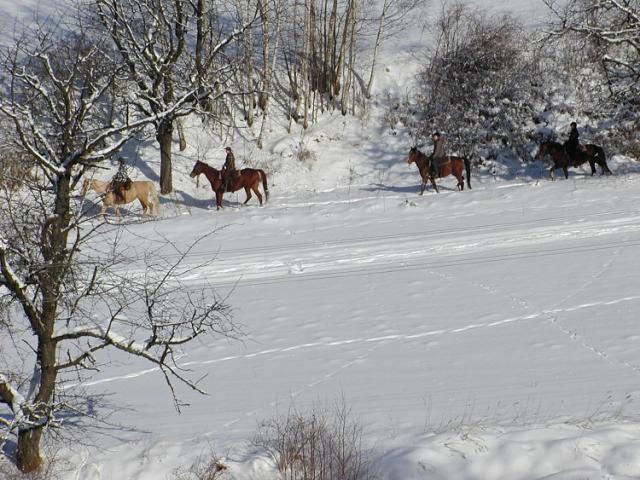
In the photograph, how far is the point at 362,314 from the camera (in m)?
13.2

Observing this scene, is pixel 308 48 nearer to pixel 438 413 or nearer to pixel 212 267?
pixel 212 267

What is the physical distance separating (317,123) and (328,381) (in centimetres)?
1981

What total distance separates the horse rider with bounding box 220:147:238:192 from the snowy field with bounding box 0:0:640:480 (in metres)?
0.73

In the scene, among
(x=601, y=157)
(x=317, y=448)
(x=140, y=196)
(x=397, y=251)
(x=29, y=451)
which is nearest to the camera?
(x=317, y=448)

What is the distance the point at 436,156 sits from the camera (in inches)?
894

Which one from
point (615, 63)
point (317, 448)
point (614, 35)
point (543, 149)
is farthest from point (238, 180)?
point (317, 448)

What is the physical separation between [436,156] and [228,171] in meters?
5.95

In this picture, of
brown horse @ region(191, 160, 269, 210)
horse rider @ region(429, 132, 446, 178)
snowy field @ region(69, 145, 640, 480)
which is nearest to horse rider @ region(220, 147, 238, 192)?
brown horse @ region(191, 160, 269, 210)

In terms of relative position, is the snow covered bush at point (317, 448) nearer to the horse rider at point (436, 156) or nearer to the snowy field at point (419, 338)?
the snowy field at point (419, 338)

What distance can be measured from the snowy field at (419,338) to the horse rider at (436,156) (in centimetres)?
72

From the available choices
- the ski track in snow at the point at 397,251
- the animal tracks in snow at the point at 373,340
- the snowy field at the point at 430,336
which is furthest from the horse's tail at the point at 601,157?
the animal tracks in snow at the point at 373,340

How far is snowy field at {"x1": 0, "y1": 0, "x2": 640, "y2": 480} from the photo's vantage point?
25.3ft

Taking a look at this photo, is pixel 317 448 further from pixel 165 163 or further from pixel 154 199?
pixel 165 163

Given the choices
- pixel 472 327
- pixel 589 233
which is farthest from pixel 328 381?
pixel 589 233
